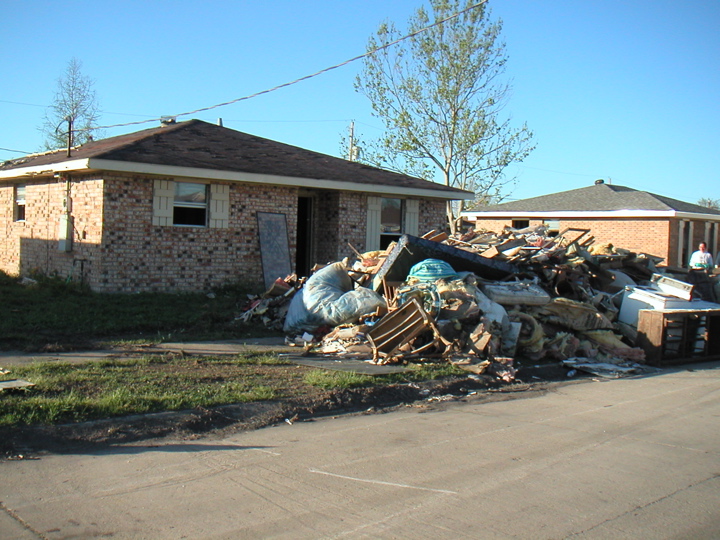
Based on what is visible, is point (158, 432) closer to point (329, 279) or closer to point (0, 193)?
point (329, 279)

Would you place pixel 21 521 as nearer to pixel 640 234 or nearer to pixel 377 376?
pixel 377 376

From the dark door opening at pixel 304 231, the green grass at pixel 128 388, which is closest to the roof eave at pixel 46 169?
the dark door opening at pixel 304 231

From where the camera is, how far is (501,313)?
1159 cm

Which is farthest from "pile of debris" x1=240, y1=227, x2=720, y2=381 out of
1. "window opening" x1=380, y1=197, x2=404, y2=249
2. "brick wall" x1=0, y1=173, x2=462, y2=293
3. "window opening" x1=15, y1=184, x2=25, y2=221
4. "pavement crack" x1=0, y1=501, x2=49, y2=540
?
"window opening" x1=15, y1=184, x2=25, y2=221

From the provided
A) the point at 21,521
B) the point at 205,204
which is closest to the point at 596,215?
the point at 205,204

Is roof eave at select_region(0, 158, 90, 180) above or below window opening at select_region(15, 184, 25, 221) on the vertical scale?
above

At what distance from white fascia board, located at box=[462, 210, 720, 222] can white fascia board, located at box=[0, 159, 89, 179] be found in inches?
826

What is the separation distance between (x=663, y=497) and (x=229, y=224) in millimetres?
13028

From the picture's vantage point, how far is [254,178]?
1659 centimetres

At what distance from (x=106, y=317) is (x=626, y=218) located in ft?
75.0

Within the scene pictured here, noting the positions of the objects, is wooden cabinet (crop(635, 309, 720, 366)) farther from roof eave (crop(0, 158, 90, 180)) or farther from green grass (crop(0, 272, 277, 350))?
roof eave (crop(0, 158, 90, 180))

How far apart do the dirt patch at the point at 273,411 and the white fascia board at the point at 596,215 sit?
19766 millimetres

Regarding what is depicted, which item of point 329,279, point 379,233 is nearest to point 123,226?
point 329,279

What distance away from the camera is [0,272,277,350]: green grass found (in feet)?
37.1
